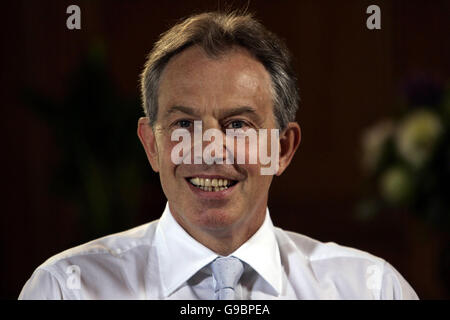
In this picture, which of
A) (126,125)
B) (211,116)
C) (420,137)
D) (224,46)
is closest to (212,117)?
(211,116)

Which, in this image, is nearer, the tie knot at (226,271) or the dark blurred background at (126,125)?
the tie knot at (226,271)

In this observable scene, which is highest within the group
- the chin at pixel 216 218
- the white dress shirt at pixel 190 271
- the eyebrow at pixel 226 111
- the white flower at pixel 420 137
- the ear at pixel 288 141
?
the eyebrow at pixel 226 111

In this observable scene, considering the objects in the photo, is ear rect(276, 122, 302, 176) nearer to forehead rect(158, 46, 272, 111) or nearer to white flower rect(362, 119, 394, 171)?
forehead rect(158, 46, 272, 111)

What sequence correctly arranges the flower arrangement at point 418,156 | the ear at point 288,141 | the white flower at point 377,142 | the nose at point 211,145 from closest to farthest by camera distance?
1. the nose at point 211,145
2. the ear at point 288,141
3. the flower arrangement at point 418,156
4. the white flower at point 377,142

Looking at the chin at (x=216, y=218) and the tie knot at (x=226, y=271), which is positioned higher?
the chin at (x=216, y=218)

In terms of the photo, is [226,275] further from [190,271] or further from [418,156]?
[418,156]

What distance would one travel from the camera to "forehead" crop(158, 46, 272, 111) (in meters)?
1.01

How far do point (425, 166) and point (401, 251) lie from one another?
0.64 meters

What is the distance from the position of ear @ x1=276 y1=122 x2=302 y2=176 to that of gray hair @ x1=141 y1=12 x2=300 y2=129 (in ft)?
0.06

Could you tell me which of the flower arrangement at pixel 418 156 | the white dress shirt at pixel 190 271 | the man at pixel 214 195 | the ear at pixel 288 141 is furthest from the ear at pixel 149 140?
the flower arrangement at pixel 418 156

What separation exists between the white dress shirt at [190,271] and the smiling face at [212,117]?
0.26 ft

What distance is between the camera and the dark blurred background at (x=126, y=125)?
2.06 metres

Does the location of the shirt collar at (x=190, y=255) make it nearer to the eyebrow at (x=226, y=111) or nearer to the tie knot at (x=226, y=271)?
the tie knot at (x=226, y=271)
